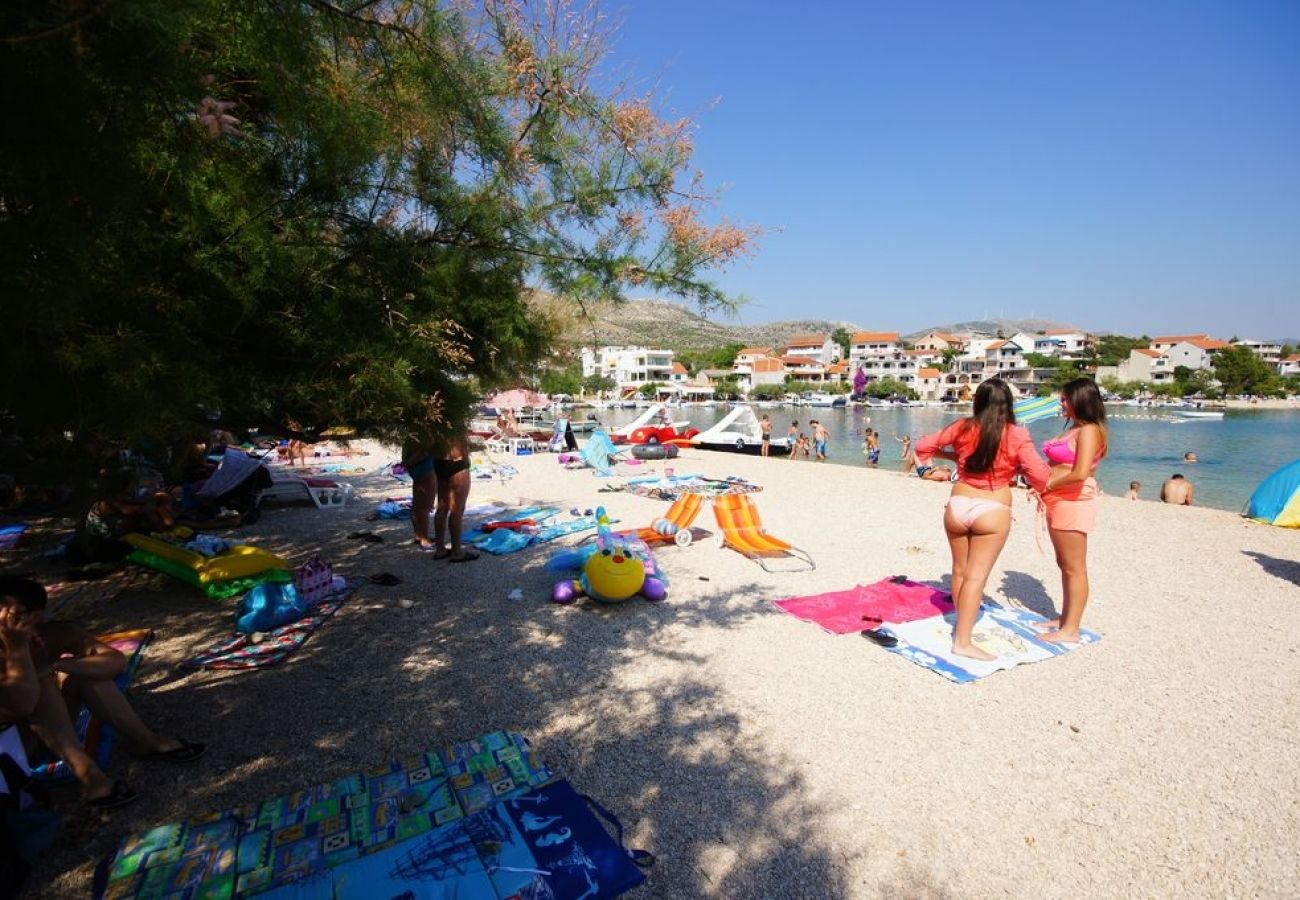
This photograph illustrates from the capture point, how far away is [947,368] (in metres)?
101

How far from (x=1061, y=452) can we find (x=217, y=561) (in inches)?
265

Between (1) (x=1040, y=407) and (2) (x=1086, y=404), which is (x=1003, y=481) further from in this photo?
(1) (x=1040, y=407)

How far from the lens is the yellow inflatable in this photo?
521 cm

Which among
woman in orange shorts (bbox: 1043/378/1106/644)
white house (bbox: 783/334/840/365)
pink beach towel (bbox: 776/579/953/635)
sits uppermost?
white house (bbox: 783/334/840/365)

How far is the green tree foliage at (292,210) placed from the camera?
1.47 meters

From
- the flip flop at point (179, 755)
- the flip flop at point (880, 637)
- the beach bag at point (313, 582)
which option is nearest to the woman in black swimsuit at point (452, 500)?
the beach bag at point (313, 582)

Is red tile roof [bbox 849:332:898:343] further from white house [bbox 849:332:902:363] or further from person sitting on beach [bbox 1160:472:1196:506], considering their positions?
person sitting on beach [bbox 1160:472:1196:506]

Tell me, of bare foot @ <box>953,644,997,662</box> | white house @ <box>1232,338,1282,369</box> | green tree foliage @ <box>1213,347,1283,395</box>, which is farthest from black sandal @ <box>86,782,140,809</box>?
white house @ <box>1232,338,1282,369</box>

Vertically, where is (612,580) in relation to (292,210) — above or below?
below

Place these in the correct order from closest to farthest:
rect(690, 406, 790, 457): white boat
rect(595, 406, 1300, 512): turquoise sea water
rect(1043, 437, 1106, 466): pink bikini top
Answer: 1. rect(1043, 437, 1106, 466): pink bikini top
2. rect(595, 406, 1300, 512): turquoise sea water
3. rect(690, 406, 790, 457): white boat

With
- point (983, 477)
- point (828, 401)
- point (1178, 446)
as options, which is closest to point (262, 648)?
point (983, 477)

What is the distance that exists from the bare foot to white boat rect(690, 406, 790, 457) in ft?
66.6

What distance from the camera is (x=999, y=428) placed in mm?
3889

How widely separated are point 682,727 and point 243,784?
215 centimetres
